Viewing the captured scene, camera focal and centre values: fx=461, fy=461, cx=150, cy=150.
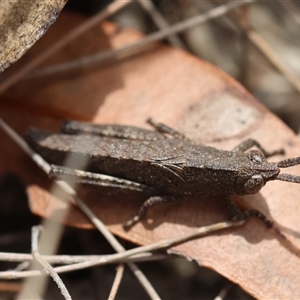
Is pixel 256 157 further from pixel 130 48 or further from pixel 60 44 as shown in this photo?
pixel 60 44

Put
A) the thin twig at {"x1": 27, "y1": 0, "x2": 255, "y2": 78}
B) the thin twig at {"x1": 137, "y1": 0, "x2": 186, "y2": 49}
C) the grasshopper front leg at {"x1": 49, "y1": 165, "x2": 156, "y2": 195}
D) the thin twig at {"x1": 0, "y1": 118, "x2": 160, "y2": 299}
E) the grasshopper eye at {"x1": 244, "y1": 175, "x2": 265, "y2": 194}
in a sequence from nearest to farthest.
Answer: the grasshopper eye at {"x1": 244, "y1": 175, "x2": 265, "y2": 194}, the thin twig at {"x1": 0, "y1": 118, "x2": 160, "y2": 299}, the grasshopper front leg at {"x1": 49, "y1": 165, "x2": 156, "y2": 195}, the thin twig at {"x1": 27, "y1": 0, "x2": 255, "y2": 78}, the thin twig at {"x1": 137, "y1": 0, "x2": 186, "y2": 49}

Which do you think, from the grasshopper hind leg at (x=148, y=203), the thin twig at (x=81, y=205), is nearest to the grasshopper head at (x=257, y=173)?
the grasshopper hind leg at (x=148, y=203)

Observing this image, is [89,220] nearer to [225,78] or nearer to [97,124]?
[97,124]

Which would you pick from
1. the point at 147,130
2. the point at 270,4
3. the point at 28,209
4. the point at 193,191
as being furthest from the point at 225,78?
the point at 28,209

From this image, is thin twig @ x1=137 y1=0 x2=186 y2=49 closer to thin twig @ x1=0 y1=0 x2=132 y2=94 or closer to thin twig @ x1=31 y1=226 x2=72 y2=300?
thin twig @ x1=0 y1=0 x2=132 y2=94

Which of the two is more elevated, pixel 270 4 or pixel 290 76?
pixel 270 4

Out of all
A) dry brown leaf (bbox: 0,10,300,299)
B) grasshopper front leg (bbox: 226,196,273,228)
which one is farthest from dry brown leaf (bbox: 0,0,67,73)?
grasshopper front leg (bbox: 226,196,273,228)
